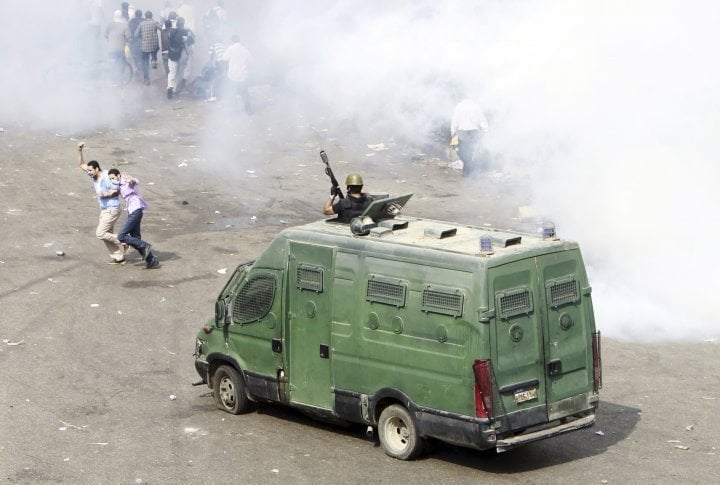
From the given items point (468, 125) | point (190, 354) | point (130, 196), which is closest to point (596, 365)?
point (190, 354)

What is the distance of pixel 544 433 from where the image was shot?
371 inches

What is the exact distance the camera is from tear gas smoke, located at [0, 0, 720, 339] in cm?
1472

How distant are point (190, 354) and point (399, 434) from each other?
375 cm

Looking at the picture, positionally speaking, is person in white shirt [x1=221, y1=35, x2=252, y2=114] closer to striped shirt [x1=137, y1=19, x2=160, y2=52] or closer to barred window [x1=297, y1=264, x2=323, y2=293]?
striped shirt [x1=137, y1=19, x2=160, y2=52]

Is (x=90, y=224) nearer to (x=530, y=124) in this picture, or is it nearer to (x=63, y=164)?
(x=63, y=164)

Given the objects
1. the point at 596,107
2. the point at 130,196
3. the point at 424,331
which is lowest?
the point at 424,331

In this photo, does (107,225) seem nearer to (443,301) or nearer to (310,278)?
(310,278)

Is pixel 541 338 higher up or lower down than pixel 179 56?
lower down

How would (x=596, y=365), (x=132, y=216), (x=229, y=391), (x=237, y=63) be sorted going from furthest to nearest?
(x=237, y=63) < (x=132, y=216) < (x=229, y=391) < (x=596, y=365)

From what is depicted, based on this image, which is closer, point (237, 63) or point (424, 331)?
point (424, 331)

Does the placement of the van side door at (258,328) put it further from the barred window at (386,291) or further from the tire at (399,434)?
the tire at (399,434)

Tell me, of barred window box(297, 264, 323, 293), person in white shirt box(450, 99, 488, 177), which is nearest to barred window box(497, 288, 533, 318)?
barred window box(297, 264, 323, 293)

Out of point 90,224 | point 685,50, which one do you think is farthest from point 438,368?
point 90,224

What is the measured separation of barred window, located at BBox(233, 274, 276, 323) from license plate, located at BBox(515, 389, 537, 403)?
94.6 inches
